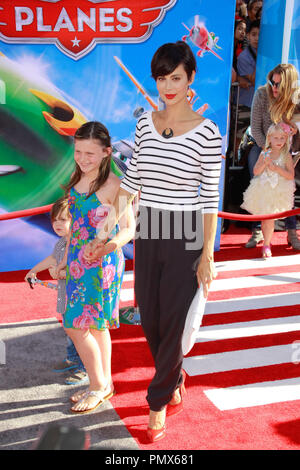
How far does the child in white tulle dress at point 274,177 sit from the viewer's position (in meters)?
5.80

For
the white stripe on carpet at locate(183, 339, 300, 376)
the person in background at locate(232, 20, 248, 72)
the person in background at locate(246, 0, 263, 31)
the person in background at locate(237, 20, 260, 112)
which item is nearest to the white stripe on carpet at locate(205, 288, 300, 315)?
the white stripe on carpet at locate(183, 339, 300, 376)

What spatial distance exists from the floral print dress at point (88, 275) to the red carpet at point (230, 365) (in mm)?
623

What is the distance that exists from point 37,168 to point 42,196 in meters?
0.29

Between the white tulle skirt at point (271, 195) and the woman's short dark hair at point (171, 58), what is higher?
the woman's short dark hair at point (171, 58)

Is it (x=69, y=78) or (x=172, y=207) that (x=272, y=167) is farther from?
(x=172, y=207)

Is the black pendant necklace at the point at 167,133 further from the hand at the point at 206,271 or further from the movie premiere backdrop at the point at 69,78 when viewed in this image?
the movie premiere backdrop at the point at 69,78

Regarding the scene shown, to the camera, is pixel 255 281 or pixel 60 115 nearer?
pixel 60 115

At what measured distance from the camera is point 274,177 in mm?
5902

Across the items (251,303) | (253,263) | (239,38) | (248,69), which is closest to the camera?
(251,303)

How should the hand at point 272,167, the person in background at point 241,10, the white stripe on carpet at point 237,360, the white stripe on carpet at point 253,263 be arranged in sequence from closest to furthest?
the white stripe on carpet at point 237,360 → the hand at point 272,167 → the white stripe on carpet at point 253,263 → the person in background at point 241,10

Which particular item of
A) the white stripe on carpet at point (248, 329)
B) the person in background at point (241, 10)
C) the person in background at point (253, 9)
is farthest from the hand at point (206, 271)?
the person in background at point (241, 10)

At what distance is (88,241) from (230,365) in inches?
58.9

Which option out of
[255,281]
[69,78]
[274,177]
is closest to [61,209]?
[69,78]

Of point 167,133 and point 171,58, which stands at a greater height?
point 171,58
